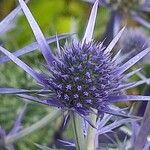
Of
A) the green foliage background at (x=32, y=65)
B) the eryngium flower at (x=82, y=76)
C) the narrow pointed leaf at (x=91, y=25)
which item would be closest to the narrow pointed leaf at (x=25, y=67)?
the eryngium flower at (x=82, y=76)

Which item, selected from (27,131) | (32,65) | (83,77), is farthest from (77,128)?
(32,65)

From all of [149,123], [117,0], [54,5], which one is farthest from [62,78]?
[54,5]

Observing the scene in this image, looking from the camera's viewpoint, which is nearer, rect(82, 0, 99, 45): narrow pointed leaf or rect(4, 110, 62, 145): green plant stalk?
rect(82, 0, 99, 45): narrow pointed leaf

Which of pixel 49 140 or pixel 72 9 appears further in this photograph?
pixel 72 9

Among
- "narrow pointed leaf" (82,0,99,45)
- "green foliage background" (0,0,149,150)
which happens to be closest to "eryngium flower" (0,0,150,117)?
"narrow pointed leaf" (82,0,99,45)

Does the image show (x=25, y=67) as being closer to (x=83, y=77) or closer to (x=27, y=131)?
(x=83, y=77)

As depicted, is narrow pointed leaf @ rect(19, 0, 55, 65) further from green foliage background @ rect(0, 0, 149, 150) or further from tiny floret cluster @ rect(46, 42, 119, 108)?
green foliage background @ rect(0, 0, 149, 150)

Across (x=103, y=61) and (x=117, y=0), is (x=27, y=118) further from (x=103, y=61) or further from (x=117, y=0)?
(x=103, y=61)

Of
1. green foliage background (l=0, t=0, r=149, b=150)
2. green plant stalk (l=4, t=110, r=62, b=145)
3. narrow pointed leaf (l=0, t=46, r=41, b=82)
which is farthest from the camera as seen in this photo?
green foliage background (l=0, t=0, r=149, b=150)
